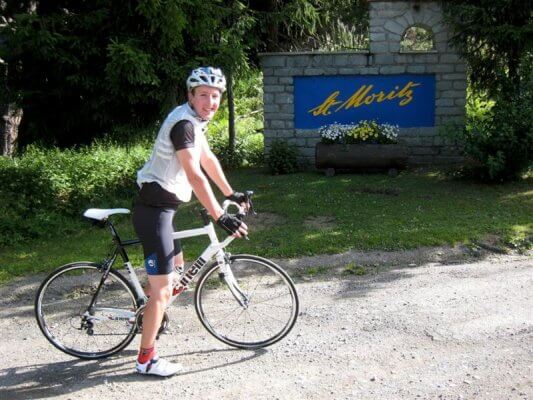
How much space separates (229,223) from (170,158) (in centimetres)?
54

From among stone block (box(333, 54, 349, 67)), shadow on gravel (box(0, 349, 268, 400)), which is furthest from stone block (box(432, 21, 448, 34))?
shadow on gravel (box(0, 349, 268, 400))

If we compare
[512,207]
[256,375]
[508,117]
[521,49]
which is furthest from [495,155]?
[256,375]

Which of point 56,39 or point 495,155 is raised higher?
point 56,39

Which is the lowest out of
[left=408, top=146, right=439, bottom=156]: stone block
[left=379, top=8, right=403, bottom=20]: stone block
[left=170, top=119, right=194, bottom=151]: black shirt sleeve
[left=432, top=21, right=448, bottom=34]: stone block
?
[left=408, top=146, right=439, bottom=156]: stone block

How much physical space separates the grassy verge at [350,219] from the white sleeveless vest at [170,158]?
2773 mm

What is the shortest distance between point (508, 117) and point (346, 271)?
4.62 m

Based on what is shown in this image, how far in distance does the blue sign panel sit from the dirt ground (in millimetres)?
5920

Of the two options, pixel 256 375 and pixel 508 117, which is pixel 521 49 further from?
pixel 256 375

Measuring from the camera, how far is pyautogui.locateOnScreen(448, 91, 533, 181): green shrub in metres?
9.53

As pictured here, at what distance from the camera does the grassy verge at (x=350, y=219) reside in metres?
7.18

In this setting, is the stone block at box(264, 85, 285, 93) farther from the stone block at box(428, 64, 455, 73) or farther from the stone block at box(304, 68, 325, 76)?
the stone block at box(428, 64, 455, 73)

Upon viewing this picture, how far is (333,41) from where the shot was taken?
14.5 meters

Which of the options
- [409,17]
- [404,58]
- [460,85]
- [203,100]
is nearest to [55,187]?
[203,100]

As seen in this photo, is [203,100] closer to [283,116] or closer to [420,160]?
[283,116]
